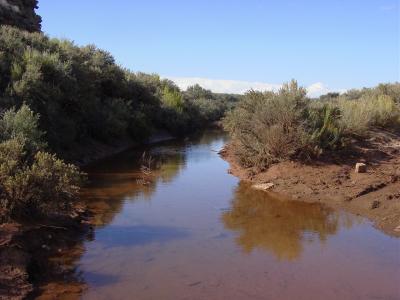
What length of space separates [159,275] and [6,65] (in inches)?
485

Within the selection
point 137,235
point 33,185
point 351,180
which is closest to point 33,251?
point 33,185

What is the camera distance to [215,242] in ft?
29.0

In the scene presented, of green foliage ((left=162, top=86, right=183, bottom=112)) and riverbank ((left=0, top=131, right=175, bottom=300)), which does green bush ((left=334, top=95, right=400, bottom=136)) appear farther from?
green foliage ((left=162, top=86, right=183, bottom=112))

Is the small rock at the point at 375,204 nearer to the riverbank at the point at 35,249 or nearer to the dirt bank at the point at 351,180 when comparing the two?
the dirt bank at the point at 351,180

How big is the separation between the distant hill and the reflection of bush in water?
65.5 feet

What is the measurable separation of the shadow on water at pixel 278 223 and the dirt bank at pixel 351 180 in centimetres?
66

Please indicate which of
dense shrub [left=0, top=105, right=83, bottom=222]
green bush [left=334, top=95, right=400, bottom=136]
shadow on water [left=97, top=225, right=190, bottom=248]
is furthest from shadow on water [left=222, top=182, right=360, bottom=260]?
green bush [left=334, top=95, right=400, bottom=136]

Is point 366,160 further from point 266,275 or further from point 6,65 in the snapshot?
point 6,65

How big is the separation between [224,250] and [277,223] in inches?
87.0

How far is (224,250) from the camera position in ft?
27.6

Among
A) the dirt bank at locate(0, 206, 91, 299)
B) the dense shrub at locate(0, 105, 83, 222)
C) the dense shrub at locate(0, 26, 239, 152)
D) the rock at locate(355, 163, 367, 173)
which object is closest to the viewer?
the dirt bank at locate(0, 206, 91, 299)

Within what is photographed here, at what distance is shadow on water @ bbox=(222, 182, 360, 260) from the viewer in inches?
345

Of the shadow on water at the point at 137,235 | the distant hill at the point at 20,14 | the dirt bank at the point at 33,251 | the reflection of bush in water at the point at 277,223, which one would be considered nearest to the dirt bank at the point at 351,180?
the reflection of bush in water at the point at 277,223

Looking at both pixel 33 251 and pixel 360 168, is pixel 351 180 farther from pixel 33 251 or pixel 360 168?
pixel 33 251
